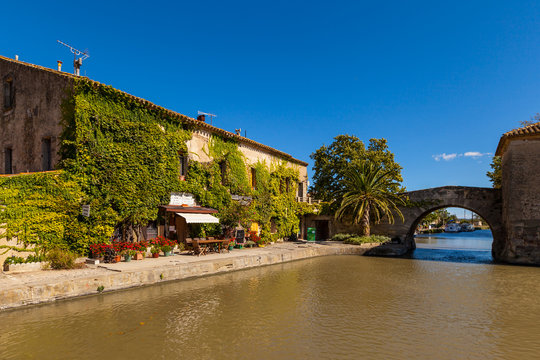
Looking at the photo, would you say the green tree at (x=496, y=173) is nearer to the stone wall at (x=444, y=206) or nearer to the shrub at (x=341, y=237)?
the stone wall at (x=444, y=206)

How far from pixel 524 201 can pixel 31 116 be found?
25870 millimetres

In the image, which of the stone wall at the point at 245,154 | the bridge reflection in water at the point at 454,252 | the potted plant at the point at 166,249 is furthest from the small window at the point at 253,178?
the bridge reflection in water at the point at 454,252

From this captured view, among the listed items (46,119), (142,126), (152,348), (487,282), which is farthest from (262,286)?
(46,119)

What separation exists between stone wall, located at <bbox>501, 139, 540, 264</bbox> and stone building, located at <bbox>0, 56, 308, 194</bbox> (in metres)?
18.1

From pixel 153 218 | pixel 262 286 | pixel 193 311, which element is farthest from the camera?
pixel 153 218

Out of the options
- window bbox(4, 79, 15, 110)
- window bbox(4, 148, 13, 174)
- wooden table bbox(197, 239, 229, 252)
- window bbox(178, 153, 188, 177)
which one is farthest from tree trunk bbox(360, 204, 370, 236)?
window bbox(4, 79, 15, 110)

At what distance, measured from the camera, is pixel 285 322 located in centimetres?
741

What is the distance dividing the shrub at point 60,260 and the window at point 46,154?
17.3ft

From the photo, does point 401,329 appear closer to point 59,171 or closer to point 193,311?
point 193,311

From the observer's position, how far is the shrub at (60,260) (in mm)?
11336

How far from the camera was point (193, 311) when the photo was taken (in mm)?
8164

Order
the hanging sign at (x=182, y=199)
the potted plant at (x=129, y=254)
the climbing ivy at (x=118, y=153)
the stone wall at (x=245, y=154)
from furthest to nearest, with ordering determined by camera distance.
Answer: the stone wall at (x=245, y=154) < the hanging sign at (x=182, y=199) < the climbing ivy at (x=118, y=153) < the potted plant at (x=129, y=254)

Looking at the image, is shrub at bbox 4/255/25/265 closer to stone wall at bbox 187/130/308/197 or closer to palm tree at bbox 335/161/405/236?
stone wall at bbox 187/130/308/197

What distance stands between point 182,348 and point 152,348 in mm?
550
